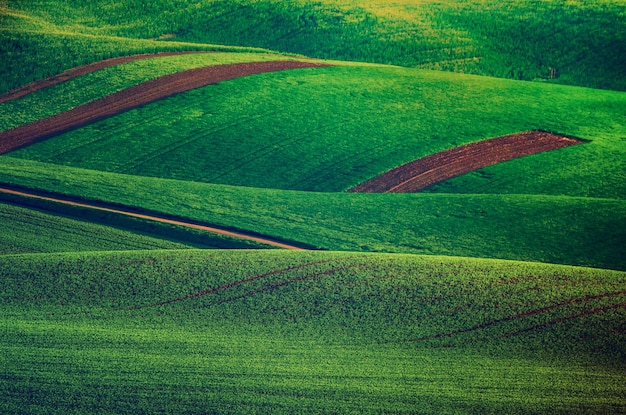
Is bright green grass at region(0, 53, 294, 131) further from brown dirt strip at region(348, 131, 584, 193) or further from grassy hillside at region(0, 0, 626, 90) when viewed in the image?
brown dirt strip at region(348, 131, 584, 193)

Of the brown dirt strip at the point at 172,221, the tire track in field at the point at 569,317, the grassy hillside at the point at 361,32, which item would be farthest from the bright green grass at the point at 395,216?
the grassy hillside at the point at 361,32

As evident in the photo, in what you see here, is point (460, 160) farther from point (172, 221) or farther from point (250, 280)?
point (250, 280)

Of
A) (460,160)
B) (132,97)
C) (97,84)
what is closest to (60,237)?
(132,97)

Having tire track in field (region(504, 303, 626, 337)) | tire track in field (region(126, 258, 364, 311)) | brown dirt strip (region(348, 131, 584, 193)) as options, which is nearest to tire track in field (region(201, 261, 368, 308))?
Result: tire track in field (region(126, 258, 364, 311))

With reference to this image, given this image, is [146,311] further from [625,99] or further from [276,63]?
[625,99]

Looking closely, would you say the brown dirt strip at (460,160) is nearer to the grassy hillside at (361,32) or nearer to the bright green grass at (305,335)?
the bright green grass at (305,335)

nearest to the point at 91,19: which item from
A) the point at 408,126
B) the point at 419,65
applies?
the point at 419,65

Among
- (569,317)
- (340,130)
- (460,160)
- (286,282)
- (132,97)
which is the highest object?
(132,97)
